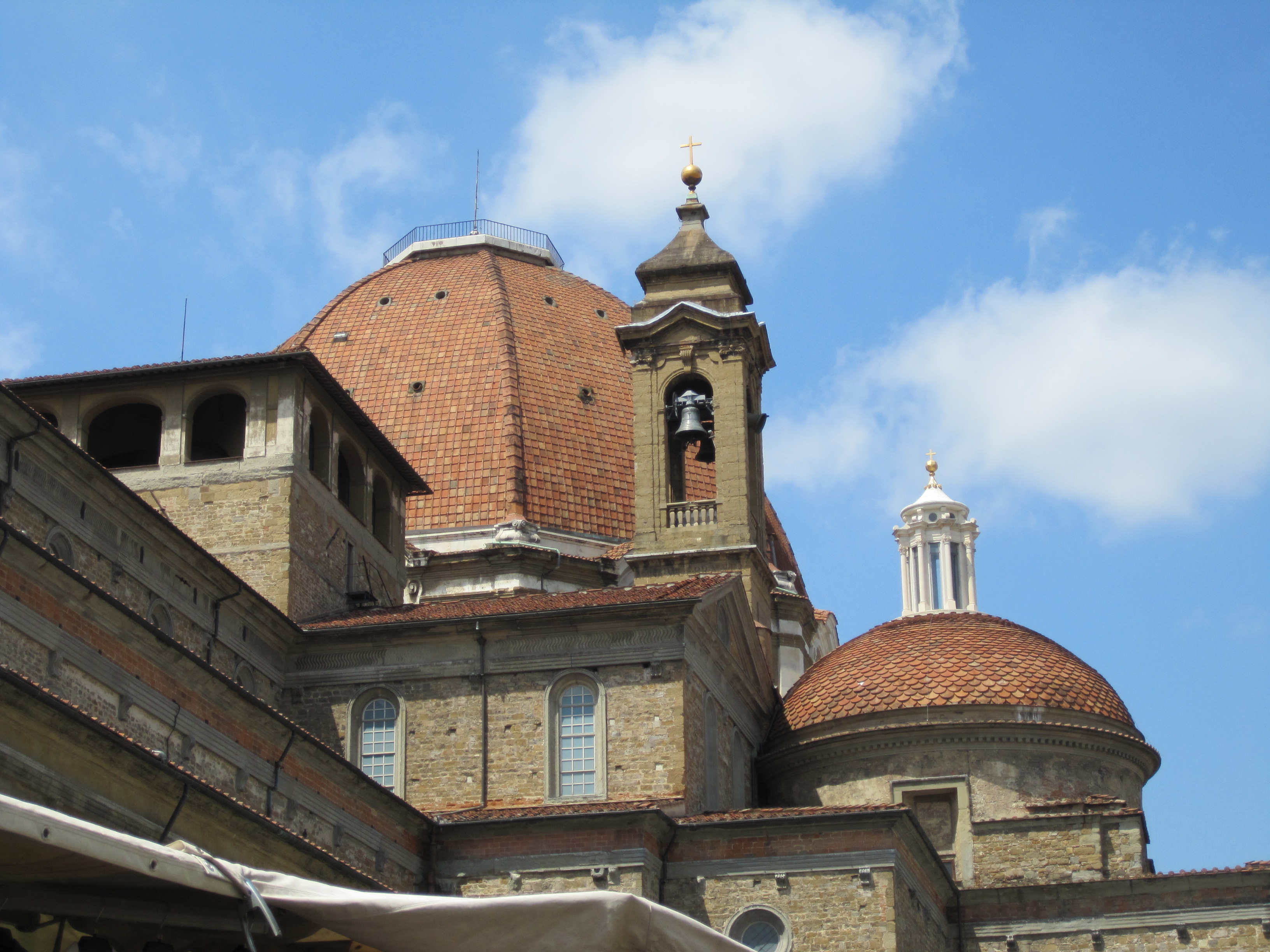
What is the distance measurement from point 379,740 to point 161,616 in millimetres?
4520

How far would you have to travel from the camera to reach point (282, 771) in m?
26.8

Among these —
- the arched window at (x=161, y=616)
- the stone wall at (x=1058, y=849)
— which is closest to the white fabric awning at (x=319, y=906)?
the arched window at (x=161, y=616)

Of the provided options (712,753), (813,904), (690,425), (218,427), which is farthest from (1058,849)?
(218,427)

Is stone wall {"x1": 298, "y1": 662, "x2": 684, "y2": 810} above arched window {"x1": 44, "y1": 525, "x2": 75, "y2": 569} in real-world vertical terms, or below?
below

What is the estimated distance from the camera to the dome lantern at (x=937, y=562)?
137 ft

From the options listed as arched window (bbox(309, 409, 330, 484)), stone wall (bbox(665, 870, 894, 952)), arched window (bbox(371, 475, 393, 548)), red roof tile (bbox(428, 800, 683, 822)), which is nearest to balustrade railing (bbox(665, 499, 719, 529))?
arched window (bbox(371, 475, 393, 548))

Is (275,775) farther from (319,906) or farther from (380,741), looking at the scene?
(319,906)

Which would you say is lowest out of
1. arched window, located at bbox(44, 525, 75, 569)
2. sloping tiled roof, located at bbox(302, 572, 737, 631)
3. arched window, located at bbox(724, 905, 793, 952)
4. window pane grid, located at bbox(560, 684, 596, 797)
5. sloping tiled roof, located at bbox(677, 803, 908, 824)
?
arched window, located at bbox(724, 905, 793, 952)

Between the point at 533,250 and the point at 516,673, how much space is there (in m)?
27.3

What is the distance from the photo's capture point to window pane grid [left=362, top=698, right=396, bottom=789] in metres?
31.0

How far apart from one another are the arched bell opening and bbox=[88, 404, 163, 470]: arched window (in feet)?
32.9

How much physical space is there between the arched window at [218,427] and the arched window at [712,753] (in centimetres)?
961

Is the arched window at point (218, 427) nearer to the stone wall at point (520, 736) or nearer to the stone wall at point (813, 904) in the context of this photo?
the stone wall at point (520, 736)

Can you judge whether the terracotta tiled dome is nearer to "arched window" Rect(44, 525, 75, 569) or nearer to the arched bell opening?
the arched bell opening
